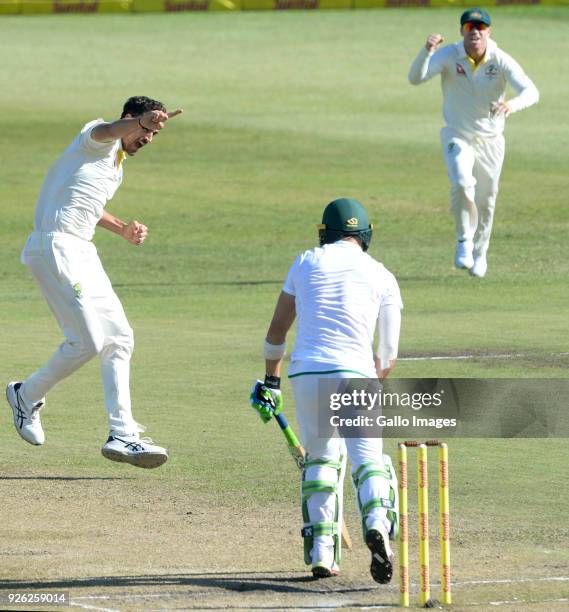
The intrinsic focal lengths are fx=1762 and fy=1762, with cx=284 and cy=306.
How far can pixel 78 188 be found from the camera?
1057 cm

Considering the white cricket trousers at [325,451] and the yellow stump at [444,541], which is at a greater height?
the white cricket trousers at [325,451]

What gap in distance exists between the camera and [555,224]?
2466 cm

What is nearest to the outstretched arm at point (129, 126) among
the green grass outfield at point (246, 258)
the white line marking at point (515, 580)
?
the green grass outfield at point (246, 258)

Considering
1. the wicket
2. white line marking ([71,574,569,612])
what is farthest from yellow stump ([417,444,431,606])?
Result: white line marking ([71,574,569,612])

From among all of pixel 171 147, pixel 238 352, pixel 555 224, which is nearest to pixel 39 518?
pixel 238 352

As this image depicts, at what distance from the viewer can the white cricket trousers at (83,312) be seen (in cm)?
1041

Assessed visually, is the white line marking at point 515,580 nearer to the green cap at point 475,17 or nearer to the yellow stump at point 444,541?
the yellow stump at point 444,541

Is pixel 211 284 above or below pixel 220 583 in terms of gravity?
above

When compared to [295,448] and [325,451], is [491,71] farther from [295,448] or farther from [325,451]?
[325,451]

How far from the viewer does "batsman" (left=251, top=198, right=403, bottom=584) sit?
322 inches

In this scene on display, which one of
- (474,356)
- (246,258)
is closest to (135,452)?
(474,356)

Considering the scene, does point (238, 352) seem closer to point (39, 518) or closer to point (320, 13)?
point (39, 518)

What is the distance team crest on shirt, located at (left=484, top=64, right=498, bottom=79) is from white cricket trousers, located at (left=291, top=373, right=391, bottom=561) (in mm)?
11314

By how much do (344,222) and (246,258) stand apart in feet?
45.4
